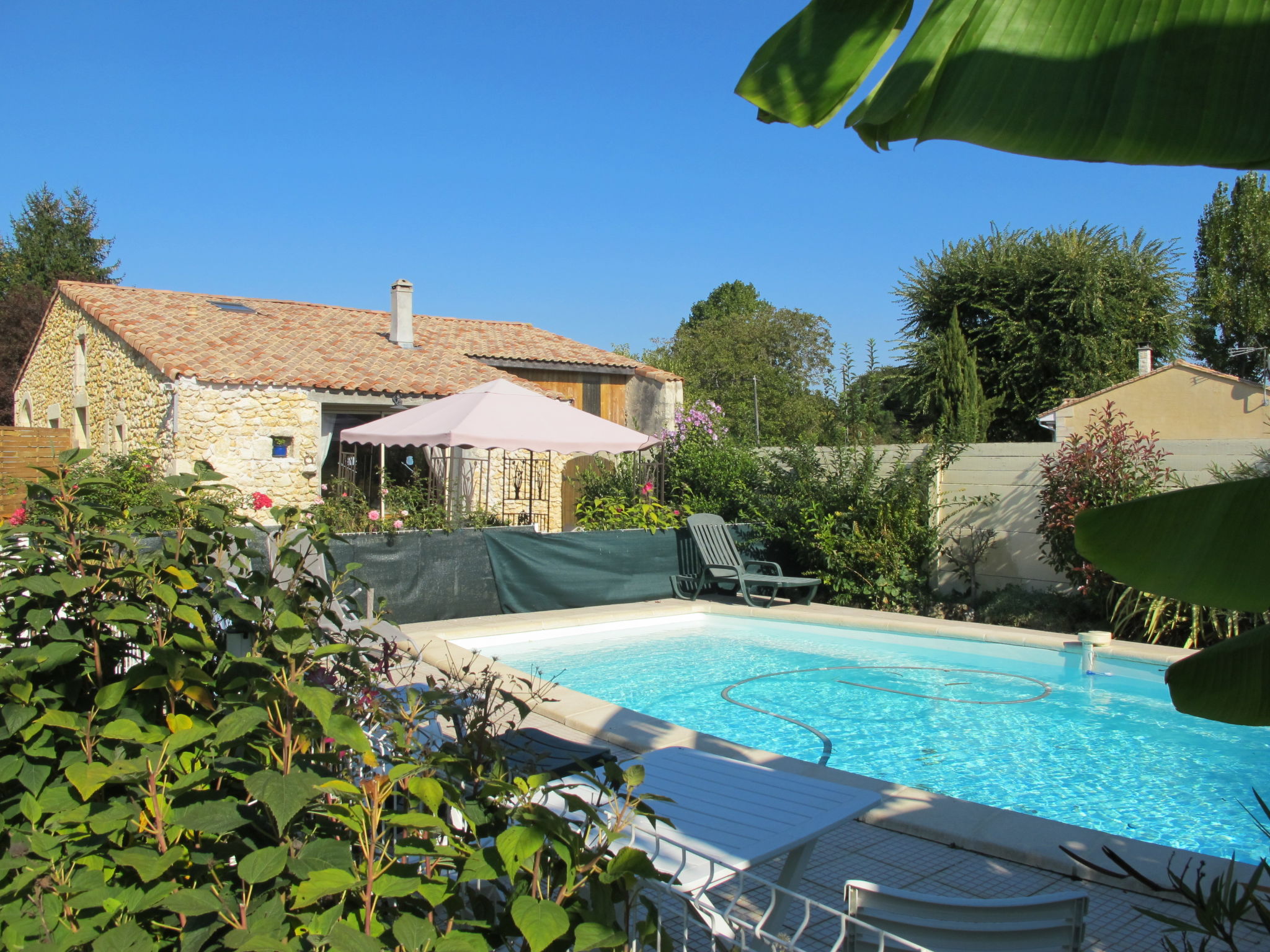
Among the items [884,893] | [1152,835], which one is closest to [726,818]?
[884,893]

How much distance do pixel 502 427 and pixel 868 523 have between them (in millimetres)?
5021

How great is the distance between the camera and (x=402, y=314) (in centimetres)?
2150

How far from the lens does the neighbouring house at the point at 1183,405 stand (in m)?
21.7

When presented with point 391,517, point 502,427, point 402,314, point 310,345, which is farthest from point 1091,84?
point 402,314

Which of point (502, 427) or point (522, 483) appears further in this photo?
point (522, 483)

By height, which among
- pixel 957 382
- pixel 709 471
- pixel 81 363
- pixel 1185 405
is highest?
pixel 957 382

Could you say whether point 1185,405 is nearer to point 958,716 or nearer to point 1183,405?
point 1183,405

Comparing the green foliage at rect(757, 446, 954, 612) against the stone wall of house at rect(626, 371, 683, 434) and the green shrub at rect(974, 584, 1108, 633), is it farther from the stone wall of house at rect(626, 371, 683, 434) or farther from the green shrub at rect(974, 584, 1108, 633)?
the stone wall of house at rect(626, 371, 683, 434)

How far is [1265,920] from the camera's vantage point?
6.70 ft

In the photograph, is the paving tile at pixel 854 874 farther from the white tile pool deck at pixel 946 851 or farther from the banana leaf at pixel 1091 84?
the banana leaf at pixel 1091 84

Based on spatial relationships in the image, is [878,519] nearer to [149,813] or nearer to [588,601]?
[588,601]

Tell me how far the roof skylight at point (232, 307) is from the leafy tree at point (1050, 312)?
19155 millimetres

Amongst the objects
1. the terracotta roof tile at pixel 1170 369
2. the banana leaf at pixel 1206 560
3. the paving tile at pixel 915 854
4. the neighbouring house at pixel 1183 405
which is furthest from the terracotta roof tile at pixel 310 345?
the banana leaf at pixel 1206 560

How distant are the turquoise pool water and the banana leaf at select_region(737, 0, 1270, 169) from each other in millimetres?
5411
